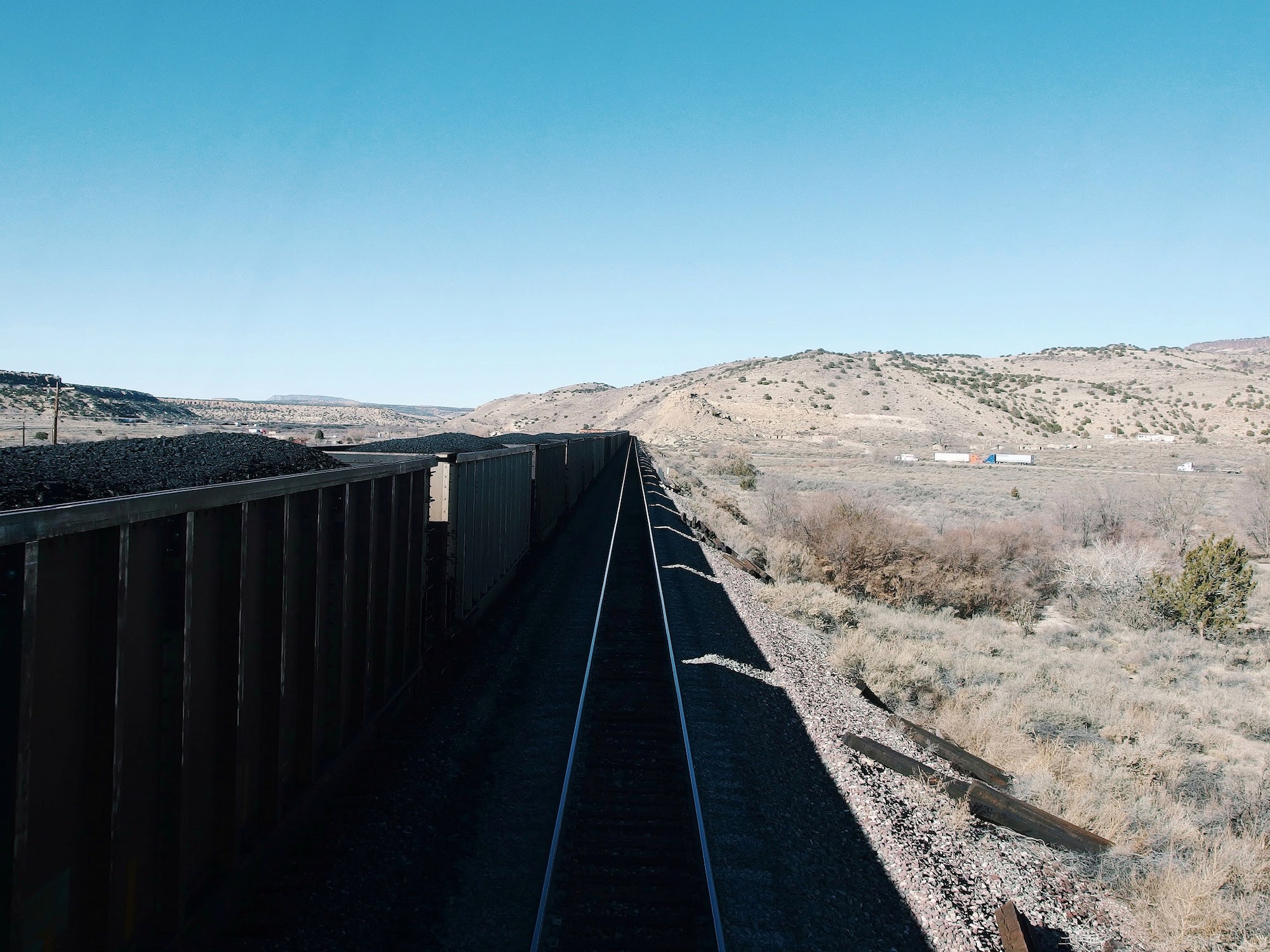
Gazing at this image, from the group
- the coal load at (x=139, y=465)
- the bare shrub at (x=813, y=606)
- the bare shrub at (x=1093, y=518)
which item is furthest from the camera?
the bare shrub at (x=1093, y=518)

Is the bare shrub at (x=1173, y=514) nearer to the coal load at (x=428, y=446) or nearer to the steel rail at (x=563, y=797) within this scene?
the steel rail at (x=563, y=797)

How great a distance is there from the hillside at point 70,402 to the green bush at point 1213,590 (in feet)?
173

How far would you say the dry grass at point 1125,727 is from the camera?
19.7 ft

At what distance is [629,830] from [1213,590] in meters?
16.4

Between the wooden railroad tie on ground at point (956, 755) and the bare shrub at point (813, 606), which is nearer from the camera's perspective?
the wooden railroad tie on ground at point (956, 755)

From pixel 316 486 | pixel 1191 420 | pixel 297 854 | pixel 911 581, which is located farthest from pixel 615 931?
pixel 1191 420

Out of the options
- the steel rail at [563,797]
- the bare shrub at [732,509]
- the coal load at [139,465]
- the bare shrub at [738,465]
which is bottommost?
the steel rail at [563,797]

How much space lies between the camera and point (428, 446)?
13234 mm

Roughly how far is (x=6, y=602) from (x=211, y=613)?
138 cm

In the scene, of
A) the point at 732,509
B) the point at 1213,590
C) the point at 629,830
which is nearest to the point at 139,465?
the point at 629,830

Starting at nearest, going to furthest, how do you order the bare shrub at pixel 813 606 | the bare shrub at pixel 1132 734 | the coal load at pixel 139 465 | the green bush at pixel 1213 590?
the coal load at pixel 139 465, the bare shrub at pixel 1132 734, the bare shrub at pixel 813 606, the green bush at pixel 1213 590

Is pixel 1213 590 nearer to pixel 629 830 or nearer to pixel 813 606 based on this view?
pixel 813 606

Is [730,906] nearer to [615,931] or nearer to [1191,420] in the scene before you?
[615,931]

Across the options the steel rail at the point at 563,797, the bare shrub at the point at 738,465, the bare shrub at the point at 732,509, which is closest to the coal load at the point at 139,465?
the steel rail at the point at 563,797
